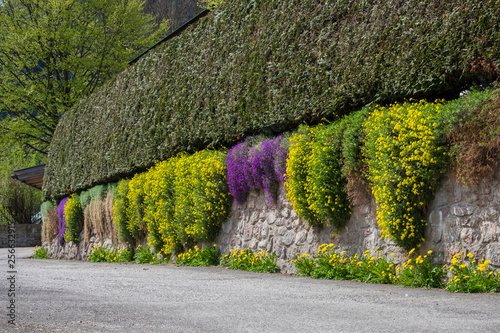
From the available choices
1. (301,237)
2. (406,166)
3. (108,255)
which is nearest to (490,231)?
(406,166)

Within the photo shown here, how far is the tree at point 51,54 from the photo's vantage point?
20312mm

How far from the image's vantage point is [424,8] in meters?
6.00

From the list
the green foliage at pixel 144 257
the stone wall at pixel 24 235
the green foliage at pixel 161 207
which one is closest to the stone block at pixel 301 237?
the green foliage at pixel 161 207

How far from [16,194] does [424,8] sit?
92.8ft

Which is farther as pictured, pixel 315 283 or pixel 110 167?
pixel 110 167

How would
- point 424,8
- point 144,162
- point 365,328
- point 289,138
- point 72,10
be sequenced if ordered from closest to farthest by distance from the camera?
point 365,328 → point 424,8 → point 289,138 → point 144,162 → point 72,10

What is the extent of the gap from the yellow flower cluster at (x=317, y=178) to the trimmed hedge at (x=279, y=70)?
53cm

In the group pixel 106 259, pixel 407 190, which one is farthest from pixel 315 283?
pixel 106 259

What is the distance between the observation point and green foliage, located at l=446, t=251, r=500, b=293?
15.8ft

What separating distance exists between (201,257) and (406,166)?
5066mm

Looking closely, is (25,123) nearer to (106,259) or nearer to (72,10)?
(72,10)

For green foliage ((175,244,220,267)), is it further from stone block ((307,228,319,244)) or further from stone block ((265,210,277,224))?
stone block ((307,228,319,244))

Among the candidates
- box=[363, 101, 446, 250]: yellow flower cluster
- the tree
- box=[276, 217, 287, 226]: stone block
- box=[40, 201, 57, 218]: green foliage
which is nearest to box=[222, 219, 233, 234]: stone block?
box=[276, 217, 287, 226]: stone block

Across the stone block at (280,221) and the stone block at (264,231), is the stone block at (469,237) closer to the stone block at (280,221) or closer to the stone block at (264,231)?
the stone block at (280,221)
